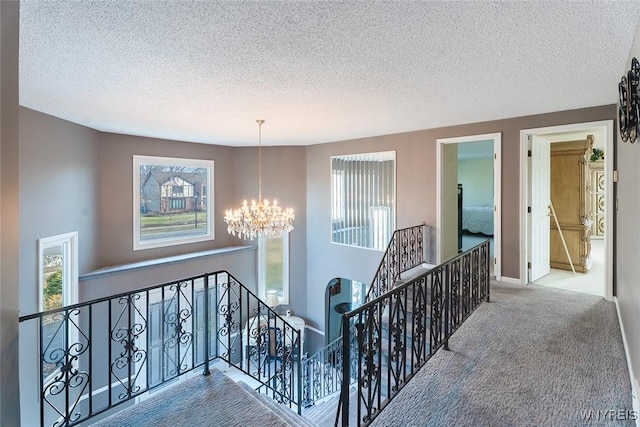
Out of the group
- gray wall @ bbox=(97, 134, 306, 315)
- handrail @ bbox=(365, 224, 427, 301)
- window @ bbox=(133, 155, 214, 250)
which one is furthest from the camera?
gray wall @ bbox=(97, 134, 306, 315)

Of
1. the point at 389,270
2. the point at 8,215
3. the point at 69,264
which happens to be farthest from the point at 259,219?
the point at 8,215

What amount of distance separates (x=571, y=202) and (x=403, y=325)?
15.9ft

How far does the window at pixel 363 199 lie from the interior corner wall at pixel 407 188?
0.50 ft

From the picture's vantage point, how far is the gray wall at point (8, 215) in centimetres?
123

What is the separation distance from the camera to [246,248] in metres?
6.96

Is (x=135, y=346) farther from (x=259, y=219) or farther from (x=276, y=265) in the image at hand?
(x=276, y=265)

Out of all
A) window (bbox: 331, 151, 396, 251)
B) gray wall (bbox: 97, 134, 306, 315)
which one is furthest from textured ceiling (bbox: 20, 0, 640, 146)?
gray wall (bbox: 97, 134, 306, 315)

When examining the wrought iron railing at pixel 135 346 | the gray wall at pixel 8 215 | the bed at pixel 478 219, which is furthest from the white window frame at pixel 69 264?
the bed at pixel 478 219

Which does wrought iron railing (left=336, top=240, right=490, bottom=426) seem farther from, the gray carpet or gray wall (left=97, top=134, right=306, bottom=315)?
gray wall (left=97, top=134, right=306, bottom=315)

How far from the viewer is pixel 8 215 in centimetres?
128

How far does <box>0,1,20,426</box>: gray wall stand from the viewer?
1230 mm

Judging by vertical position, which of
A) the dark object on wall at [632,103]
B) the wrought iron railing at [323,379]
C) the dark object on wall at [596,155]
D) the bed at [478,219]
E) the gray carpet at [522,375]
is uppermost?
the dark object on wall at [596,155]

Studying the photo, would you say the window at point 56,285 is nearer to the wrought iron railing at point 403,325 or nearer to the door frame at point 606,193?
the wrought iron railing at point 403,325

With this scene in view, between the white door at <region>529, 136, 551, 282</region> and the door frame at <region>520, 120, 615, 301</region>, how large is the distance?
176 mm
